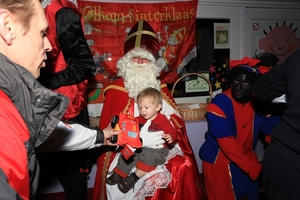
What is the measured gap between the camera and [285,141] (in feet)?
4.23

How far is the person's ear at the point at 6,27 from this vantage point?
2.27 feet

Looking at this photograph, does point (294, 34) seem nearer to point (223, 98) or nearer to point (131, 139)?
point (223, 98)

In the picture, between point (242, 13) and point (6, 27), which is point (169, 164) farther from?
point (242, 13)

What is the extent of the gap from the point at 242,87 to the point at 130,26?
4.55 feet

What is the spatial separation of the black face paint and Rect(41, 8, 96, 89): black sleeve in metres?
1.25

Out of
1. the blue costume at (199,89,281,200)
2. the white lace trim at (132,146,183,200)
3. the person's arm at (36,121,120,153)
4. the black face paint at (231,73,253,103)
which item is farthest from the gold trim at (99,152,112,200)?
the black face paint at (231,73,253,103)

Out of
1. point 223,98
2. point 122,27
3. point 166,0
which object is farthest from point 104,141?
point 166,0

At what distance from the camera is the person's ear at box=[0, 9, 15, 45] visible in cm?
69

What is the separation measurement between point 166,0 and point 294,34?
2036 millimetres

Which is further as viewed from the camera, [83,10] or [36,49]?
→ [83,10]

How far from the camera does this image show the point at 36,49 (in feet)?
2.70

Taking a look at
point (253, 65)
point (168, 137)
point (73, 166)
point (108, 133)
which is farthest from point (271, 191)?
point (73, 166)

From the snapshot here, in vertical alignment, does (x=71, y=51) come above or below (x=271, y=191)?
above

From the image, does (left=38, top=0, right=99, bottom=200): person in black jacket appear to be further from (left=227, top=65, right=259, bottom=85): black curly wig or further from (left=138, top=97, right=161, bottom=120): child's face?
(left=227, top=65, right=259, bottom=85): black curly wig
